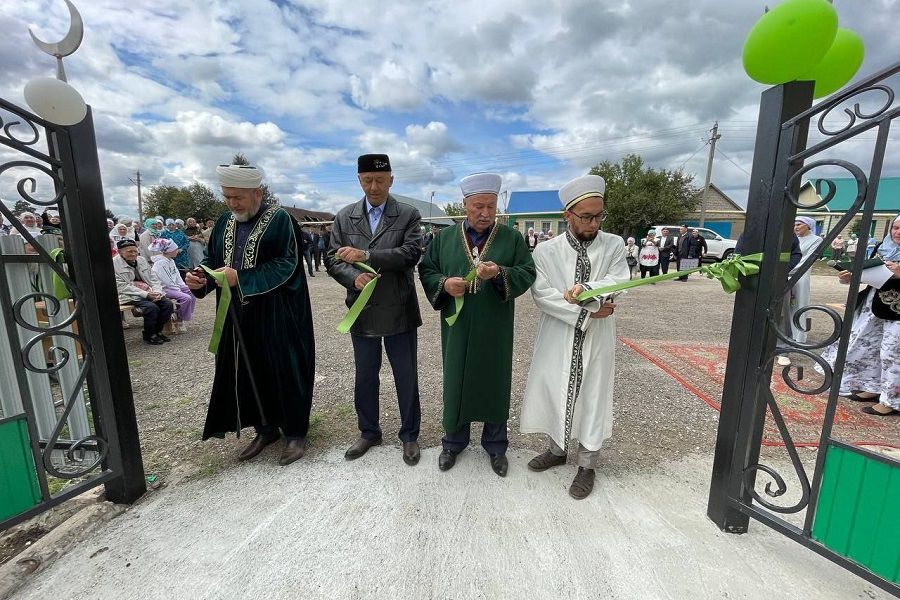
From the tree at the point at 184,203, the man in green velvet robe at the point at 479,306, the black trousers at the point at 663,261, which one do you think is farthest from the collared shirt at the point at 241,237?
the tree at the point at 184,203

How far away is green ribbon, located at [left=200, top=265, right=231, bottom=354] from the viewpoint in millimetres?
2451

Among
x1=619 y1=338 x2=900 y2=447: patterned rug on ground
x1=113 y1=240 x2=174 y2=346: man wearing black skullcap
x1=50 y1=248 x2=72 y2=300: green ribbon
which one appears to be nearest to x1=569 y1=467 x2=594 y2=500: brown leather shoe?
x1=619 y1=338 x2=900 y2=447: patterned rug on ground

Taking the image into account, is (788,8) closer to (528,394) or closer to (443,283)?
(443,283)

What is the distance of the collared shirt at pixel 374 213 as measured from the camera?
2.71 meters

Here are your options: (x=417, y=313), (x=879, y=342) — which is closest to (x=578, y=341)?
(x=417, y=313)

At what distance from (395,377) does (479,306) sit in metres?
0.78

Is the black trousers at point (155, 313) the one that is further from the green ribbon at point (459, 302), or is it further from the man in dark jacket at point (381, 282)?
the green ribbon at point (459, 302)

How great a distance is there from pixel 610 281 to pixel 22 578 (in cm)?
305

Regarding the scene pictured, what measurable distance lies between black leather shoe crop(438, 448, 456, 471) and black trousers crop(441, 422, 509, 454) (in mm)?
25

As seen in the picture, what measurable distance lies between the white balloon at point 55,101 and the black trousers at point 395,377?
1707 mm

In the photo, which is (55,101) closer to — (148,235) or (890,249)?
(890,249)

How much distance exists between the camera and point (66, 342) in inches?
96.3

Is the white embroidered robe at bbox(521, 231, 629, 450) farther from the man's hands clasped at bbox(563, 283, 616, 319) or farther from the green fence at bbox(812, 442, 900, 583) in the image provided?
the green fence at bbox(812, 442, 900, 583)

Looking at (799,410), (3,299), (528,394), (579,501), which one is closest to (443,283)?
(528,394)
